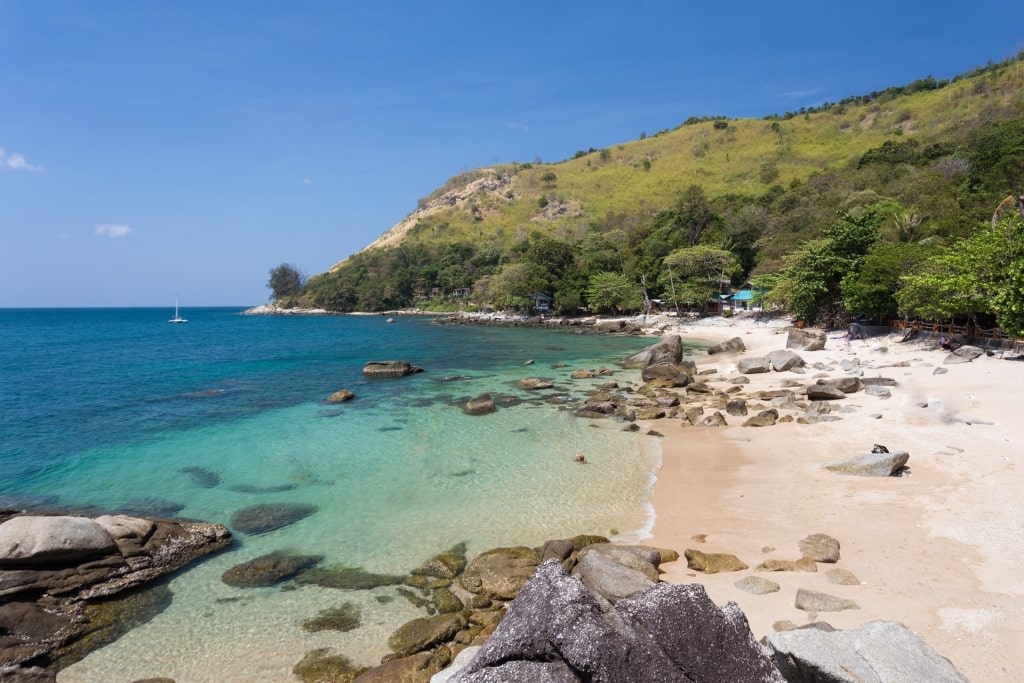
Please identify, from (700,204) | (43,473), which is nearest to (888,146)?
(700,204)

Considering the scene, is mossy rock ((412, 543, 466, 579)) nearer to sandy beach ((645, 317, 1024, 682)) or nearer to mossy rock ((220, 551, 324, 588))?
mossy rock ((220, 551, 324, 588))

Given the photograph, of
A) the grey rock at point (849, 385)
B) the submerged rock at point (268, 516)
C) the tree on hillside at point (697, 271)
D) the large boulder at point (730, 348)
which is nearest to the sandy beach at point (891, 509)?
the grey rock at point (849, 385)

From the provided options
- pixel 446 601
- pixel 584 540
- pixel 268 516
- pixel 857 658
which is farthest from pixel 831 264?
pixel 268 516

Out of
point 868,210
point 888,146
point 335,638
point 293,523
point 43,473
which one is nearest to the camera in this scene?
point 335,638

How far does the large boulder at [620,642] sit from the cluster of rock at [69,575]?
766 cm

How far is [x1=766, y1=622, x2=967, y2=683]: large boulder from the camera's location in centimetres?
434

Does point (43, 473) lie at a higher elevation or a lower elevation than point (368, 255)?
lower

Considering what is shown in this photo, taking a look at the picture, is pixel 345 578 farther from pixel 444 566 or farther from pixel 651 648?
pixel 651 648

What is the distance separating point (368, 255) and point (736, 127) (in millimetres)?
113118

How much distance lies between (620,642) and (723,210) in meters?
90.2

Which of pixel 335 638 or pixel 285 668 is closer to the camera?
pixel 285 668

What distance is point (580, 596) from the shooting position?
3986mm

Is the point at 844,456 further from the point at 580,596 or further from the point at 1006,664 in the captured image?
the point at 580,596

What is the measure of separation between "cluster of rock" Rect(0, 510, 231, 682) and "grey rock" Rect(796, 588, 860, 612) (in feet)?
34.8
